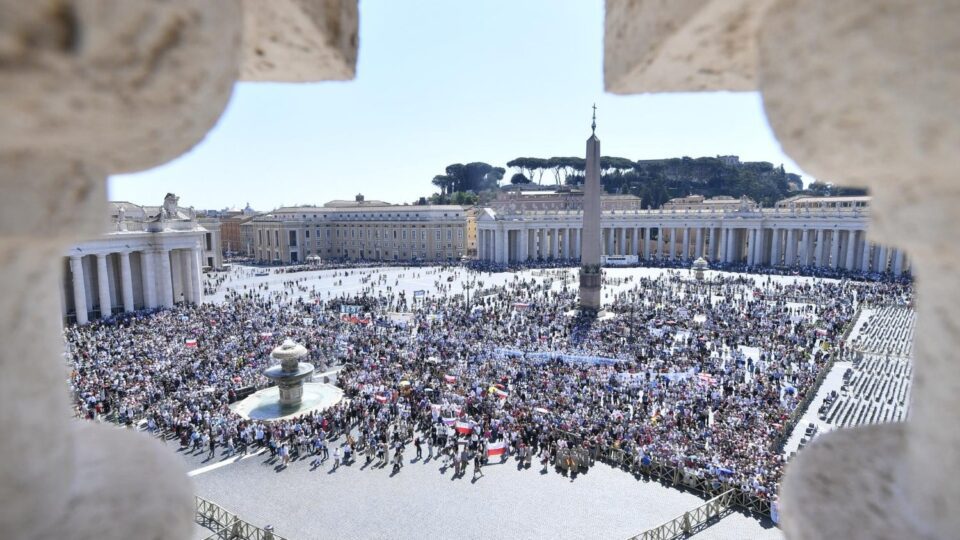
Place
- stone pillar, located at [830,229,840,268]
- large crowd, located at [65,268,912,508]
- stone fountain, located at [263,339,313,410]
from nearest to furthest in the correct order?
large crowd, located at [65,268,912,508] < stone fountain, located at [263,339,313,410] < stone pillar, located at [830,229,840,268]

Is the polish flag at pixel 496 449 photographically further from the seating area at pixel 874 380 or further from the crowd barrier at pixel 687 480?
the seating area at pixel 874 380

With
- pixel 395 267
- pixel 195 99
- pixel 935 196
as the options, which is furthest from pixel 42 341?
pixel 395 267

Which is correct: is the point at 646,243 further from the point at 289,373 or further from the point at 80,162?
the point at 80,162

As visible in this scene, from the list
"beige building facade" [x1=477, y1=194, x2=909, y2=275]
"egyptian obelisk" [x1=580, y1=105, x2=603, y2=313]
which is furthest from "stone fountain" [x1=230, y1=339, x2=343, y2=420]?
"beige building facade" [x1=477, y1=194, x2=909, y2=275]

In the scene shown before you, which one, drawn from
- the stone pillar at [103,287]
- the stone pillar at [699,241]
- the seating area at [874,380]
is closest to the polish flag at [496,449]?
the seating area at [874,380]

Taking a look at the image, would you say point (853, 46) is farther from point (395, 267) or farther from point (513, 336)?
point (395, 267)

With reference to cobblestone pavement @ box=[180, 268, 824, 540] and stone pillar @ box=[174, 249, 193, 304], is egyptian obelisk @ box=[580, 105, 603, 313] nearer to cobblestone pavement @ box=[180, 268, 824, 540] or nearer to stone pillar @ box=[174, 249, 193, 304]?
cobblestone pavement @ box=[180, 268, 824, 540]
